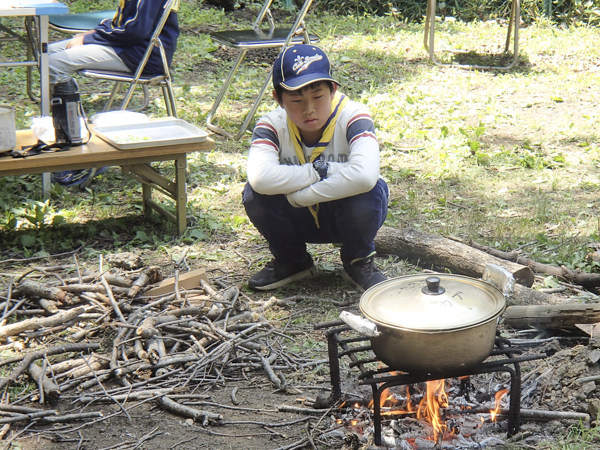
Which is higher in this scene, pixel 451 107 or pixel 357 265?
pixel 451 107

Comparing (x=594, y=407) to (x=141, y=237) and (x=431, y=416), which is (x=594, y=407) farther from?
(x=141, y=237)

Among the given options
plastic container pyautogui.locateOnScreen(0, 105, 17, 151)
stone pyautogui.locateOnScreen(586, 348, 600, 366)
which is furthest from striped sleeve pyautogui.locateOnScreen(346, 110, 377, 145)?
plastic container pyautogui.locateOnScreen(0, 105, 17, 151)

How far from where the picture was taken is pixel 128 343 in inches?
121

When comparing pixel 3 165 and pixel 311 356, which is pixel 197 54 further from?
pixel 311 356

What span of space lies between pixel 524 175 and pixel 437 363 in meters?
3.72

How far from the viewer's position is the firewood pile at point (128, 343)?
2709 mm

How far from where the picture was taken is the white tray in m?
4.18

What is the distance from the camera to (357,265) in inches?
145

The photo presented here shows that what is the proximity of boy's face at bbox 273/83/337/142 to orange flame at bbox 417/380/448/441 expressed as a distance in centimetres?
149

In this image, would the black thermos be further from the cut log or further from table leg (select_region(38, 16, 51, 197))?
the cut log

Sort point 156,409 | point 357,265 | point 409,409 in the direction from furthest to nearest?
point 357,265, point 156,409, point 409,409

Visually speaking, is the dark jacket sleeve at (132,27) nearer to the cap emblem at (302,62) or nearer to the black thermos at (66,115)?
the black thermos at (66,115)

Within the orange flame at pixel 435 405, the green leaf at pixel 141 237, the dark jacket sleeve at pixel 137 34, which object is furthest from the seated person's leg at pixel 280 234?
the dark jacket sleeve at pixel 137 34

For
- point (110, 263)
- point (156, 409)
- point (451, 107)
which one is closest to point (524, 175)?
point (451, 107)
